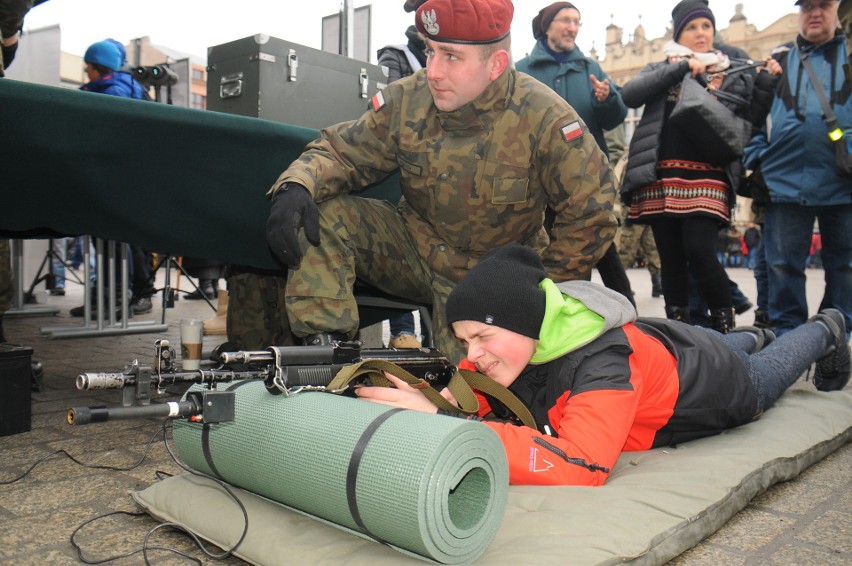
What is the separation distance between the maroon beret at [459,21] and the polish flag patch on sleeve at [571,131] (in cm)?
42

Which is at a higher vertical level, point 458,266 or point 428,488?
point 458,266

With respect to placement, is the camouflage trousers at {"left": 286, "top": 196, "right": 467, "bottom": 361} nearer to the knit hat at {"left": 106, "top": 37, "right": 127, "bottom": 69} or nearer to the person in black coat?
the person in black coat

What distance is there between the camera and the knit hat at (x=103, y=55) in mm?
5523

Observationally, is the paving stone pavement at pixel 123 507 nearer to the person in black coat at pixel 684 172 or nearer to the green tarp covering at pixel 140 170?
the green tarp covering at pixel 140 170

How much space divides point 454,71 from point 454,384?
1.27 meters

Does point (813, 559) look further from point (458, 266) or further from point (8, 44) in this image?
point (8, 44)

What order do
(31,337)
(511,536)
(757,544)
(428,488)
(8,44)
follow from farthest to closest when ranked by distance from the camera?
(31,337) < (8,44) < (757,544) < (511,536) < (428,488)

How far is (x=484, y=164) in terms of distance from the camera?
2938 millimetres

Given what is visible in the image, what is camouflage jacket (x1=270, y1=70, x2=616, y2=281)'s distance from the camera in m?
2.86

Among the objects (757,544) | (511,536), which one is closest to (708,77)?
(757,544)

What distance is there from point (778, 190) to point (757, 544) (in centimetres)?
281

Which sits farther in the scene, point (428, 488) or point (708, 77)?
point (708, 77)

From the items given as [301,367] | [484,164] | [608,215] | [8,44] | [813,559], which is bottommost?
[813,559]

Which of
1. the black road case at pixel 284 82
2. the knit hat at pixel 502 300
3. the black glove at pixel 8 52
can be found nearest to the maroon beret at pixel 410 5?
the black road case at pixel 284 82
